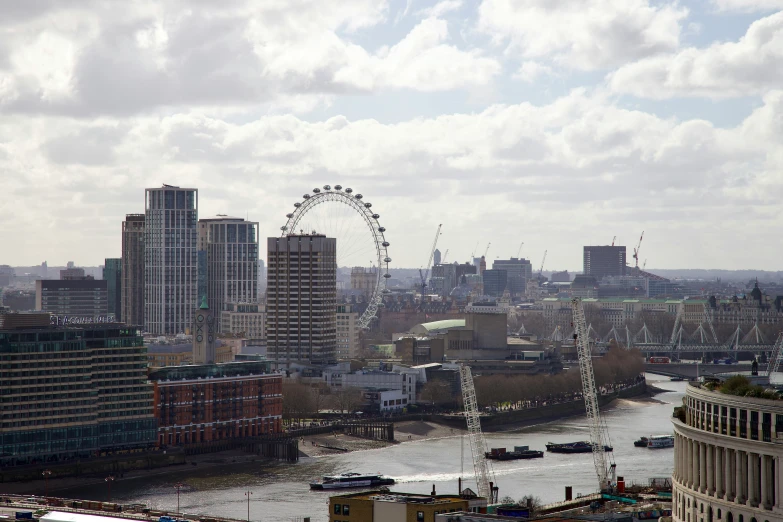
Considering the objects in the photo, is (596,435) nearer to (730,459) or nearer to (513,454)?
(513,454)

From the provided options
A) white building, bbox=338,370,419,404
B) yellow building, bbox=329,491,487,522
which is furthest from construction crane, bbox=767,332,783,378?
yellow building, bbox=329,491,487,522

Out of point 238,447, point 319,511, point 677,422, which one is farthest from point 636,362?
point 677,422

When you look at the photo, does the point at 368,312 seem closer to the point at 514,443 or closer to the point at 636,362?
the point at 636,362

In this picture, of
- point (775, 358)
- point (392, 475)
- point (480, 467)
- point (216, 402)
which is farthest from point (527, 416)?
point (775, 358)

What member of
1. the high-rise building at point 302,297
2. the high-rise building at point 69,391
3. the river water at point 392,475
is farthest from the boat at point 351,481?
the high-rise building at point 302,297

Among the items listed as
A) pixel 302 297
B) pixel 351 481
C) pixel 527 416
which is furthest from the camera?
pixel 302 297

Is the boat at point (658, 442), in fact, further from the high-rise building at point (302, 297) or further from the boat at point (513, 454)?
the high-rise building at point (302, 297)
